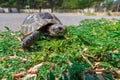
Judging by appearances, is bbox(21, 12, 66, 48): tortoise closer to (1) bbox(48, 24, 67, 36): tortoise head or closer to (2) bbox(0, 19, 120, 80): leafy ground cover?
(1) bbox(48, 24, 67, 36): tortoise head

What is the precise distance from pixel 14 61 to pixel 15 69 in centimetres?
33

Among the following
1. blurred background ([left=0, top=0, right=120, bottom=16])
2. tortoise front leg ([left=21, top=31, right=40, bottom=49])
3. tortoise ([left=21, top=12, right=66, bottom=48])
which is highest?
tortoise ([left=21, top=12, right=66, bottom=48])

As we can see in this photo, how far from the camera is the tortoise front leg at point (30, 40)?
13.8ft

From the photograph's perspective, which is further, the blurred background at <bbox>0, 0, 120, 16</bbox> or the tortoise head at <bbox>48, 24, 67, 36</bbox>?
the blurred background at <bbox>0, 0, 120, 16</bbox>

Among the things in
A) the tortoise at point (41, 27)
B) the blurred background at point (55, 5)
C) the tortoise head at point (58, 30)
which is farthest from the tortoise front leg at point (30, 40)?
the blurred background at point (55, 5)

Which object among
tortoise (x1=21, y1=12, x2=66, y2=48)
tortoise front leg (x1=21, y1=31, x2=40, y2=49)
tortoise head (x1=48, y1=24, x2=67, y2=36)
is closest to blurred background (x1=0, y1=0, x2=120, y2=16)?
tortoise (x1=21, y1=12, x2=66, y2=48)

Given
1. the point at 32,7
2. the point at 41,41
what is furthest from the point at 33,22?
the point at 32,7

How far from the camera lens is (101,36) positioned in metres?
5.18

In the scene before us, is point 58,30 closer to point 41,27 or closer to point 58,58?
point 41,27

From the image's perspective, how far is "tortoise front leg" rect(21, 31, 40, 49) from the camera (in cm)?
421

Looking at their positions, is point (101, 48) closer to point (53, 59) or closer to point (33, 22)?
point (53, 59)

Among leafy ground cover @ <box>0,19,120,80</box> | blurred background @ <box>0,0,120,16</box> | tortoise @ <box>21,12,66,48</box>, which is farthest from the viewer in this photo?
blurred background @ <box>0,0,120,16</box>

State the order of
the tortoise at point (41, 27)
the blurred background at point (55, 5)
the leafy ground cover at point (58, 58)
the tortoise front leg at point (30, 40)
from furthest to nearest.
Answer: the blurred background at point (55, 5) → the tortoise at point (41, 27) → the tortoise front leg at point (30, 40) → the leafy ground cover at point (58, 58)

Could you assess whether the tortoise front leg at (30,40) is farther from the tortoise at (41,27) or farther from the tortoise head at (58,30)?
the tortoise head at (58,30)
